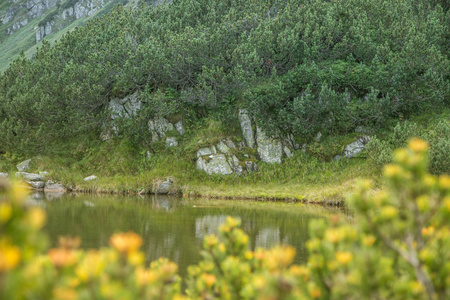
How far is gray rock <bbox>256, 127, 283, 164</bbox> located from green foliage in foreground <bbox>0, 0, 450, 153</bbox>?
4.39 feet

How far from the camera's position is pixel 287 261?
395cm

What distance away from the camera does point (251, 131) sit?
3769 cm

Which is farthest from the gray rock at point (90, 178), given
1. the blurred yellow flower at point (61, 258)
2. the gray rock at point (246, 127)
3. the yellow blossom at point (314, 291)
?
the blurred yellow flower at point (61, 258)

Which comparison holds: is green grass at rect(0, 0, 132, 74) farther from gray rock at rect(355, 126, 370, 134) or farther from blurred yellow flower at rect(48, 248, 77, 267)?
blurred yellow flower at rect(48, 248, 77, 267)

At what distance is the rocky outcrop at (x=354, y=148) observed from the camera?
33844 mm

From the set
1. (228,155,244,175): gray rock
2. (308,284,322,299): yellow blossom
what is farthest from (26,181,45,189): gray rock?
(308,284,322,299): yellow blossom

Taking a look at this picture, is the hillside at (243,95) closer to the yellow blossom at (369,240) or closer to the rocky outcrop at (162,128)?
the rocky outcrop at (162,128)

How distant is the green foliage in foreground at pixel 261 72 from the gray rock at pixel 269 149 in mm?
1337

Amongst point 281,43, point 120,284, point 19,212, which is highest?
point 281,43

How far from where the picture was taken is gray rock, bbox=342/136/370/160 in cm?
3383

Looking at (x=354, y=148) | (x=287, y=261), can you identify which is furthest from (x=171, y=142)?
(x=287, y=261)

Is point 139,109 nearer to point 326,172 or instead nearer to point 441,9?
point 326,172

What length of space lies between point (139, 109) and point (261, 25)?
15.4 meters

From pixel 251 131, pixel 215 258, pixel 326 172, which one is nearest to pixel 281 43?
pixel 251 131
